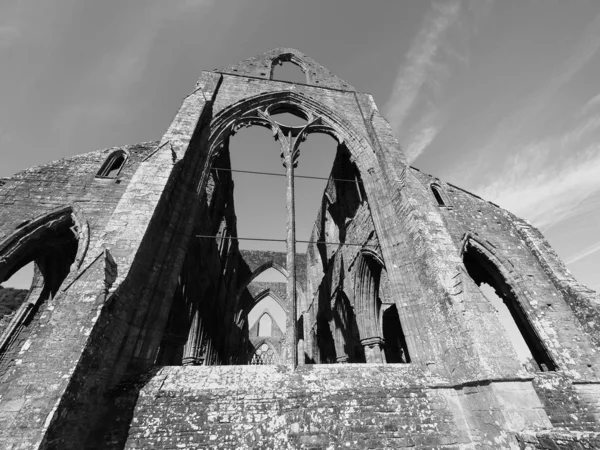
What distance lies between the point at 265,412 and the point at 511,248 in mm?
8489

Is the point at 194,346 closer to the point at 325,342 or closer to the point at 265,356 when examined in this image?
the point at 325,342

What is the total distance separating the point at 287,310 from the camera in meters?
5.69

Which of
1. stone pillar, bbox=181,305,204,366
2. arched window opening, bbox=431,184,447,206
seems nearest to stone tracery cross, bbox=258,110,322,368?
arched window opening, bbox=431,184,447,206

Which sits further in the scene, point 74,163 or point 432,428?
point 74,163

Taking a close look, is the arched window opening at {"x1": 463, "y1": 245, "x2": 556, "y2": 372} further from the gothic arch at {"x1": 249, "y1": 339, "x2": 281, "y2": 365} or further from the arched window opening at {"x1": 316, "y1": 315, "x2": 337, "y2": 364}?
the gothic arch at {"x1": 249, "y1": 339, "x2": 281, "y2": 365}

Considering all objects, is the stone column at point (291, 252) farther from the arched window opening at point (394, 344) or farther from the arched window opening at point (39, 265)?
the arched window opening at point (394, 344)

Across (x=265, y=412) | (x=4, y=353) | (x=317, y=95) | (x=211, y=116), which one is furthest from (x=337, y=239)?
(x=4, y=353)

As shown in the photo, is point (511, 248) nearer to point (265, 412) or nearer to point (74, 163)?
point (265, 412)

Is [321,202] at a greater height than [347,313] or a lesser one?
greater

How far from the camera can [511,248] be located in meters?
8.13

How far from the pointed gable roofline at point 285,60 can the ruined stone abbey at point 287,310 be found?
9 centimetres

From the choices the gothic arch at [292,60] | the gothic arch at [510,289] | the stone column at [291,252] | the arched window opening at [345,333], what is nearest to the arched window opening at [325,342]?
the arched window opening at [345,333]

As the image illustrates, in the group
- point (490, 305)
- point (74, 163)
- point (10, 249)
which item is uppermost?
point (74, 163)

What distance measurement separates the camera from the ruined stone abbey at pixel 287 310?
3000mm
